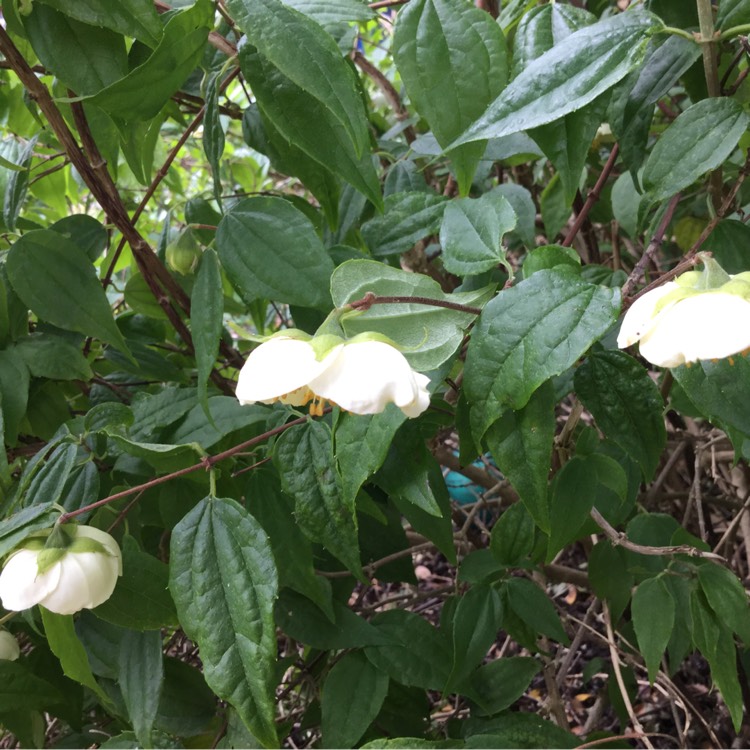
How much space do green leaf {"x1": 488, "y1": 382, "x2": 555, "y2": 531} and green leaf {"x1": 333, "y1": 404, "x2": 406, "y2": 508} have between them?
2.8 inches

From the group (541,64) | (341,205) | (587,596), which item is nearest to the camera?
(541,64)

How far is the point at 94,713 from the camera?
103 centimetres

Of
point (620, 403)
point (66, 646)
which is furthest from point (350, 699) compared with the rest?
point (620, 403)

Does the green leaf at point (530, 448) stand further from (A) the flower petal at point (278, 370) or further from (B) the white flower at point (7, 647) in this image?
(B) the white flower at point (7, 647)

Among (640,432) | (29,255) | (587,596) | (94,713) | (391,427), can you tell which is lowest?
(587,596)

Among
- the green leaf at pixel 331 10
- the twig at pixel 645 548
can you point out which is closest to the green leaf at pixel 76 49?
the green leaf at pixel 331 10

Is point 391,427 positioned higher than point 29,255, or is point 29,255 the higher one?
point 29,255

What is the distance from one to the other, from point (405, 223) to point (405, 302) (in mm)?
191

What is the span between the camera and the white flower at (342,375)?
0.41 metres

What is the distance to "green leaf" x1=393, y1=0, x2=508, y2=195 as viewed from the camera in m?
0.53

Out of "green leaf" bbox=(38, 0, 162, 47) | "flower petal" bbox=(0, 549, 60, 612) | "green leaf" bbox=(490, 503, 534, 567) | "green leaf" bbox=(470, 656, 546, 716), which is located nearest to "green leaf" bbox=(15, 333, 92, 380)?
"flower petal" bbox=(0, 549, 60, 612)

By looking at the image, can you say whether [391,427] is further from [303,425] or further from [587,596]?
[587,596]

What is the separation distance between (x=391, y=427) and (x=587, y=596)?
112 cm

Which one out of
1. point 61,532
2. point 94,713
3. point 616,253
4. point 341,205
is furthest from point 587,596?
point 61,532
